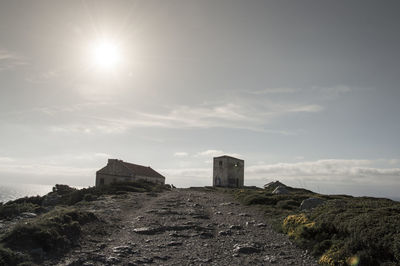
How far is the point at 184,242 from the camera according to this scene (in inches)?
600

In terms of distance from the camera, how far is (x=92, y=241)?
14773 mm

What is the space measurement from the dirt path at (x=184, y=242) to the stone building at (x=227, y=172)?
46615mm

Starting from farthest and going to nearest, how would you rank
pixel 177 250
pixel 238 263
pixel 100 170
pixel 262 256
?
pixel 100 170
pixel 177 250
pixel 262 256
pixel 238 263

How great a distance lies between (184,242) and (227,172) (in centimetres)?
5462

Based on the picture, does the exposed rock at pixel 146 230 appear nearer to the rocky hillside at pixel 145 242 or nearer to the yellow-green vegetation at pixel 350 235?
the rocky hillside at pixel 145 242

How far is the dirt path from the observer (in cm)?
1219

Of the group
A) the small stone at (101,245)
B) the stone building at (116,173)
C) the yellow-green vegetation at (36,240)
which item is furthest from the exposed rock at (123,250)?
the stone building at (116,173)

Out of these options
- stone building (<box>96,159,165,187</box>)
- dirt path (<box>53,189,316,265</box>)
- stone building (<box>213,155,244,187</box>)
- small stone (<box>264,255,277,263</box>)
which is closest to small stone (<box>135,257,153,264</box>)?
dirt path (<box>53,189,316,265</box>)

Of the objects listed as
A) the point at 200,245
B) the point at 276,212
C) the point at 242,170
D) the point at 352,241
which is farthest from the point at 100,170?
the point at 352,241

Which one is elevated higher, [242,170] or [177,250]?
[242,170]

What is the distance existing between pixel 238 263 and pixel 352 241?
16.1ft

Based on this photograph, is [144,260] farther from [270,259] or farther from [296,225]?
[296,225]

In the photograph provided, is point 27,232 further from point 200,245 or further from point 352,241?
point 352,241

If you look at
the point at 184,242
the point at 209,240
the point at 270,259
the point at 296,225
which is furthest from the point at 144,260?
the point at 296,225
